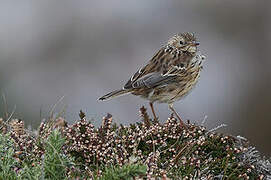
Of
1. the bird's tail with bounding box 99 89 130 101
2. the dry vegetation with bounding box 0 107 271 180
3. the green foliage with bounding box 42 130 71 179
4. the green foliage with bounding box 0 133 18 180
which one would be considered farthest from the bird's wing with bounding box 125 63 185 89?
the green foliage with bounding box 42 130 71 179

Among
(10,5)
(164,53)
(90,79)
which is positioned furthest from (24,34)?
(164,53)

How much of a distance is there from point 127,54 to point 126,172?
30.2 feet

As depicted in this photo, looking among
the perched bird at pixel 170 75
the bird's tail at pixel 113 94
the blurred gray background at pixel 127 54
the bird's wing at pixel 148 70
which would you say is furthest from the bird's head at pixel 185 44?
the blurred gray background at pixel 127 54

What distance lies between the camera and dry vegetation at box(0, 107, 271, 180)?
450 cm

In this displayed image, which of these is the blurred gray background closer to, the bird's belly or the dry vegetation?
the bird's belly

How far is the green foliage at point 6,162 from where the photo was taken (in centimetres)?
437

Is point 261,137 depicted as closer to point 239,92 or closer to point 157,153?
point 239,92

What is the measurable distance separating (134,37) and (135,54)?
26.0 inches

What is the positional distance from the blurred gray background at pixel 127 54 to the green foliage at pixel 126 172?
24.3ft

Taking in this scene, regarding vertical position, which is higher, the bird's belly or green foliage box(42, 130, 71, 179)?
the bird's belly

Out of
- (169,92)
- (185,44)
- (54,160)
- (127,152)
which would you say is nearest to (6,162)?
(54,160)

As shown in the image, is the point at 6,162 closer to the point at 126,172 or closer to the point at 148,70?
the point at 126,172

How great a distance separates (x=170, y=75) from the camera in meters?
6.97

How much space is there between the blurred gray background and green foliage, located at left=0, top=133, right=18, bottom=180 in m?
6.56
